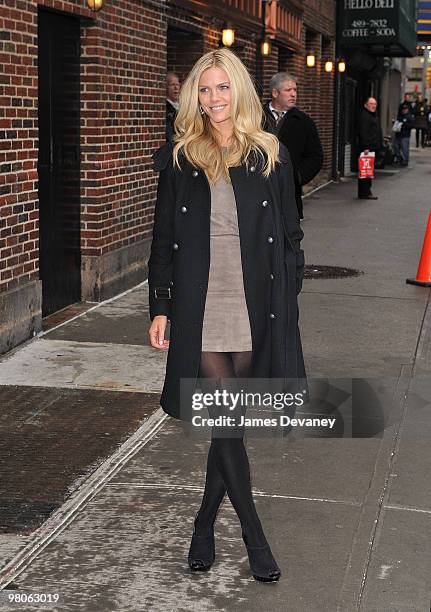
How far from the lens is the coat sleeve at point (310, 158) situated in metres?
9.65

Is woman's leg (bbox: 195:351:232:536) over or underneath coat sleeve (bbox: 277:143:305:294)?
underneath

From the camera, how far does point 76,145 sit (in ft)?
32.9

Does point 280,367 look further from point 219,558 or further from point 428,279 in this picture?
point 428,279

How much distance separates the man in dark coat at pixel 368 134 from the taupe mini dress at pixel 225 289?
16.1m

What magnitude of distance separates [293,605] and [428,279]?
7.74 metres

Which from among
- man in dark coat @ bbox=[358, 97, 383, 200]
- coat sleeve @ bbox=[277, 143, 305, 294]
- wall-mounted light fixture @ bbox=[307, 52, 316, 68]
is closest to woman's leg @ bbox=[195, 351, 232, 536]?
coat sleeve @ bbox=[277, 143, 305, 294]

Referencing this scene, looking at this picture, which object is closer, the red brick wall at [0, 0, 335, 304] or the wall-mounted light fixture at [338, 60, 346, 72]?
the red brick wall at [0, 0, 335, 304]

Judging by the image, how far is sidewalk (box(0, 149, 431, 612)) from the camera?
166 inches

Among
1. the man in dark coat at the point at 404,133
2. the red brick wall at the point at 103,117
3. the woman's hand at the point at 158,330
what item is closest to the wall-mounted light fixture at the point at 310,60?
the man in dark coat at the point at 404,133

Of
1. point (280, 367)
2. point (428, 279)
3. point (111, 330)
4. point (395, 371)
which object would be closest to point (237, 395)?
point (280, 367)

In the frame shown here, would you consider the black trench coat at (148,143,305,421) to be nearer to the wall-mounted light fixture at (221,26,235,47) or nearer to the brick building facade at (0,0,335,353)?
the brick building facade at (0,0,335,353)

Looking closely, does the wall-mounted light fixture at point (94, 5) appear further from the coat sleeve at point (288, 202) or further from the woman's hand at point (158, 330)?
the woman's hand at point (158, 330)

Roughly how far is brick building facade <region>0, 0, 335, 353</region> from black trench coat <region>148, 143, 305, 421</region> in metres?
3.83

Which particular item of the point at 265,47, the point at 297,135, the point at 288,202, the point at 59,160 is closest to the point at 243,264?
the point at 288,202
